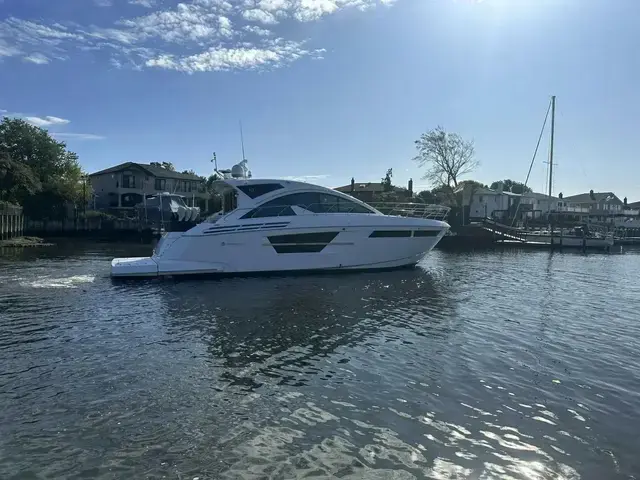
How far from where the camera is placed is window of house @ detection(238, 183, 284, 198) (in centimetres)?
1978

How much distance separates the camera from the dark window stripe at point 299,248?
19.6 meters

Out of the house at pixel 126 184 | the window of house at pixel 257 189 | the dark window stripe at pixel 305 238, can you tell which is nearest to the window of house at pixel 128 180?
the house at pixel 126 184

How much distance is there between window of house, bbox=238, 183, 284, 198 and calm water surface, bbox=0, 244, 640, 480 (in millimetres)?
6483

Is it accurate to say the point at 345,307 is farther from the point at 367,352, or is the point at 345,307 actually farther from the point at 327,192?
the point at 327,192

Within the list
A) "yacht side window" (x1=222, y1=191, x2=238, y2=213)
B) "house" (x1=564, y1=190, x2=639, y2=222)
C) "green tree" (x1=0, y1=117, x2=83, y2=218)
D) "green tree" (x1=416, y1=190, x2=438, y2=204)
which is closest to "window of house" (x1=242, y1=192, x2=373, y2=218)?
"yacht side window" (x1=222, y1=191, x2=238, y2=213)

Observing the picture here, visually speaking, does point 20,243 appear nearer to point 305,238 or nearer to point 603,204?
point 305,238

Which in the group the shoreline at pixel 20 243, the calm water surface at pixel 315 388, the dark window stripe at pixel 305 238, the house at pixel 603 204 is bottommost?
the calm water surface at pixel 315 388

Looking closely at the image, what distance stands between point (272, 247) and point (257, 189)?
2557 millimetres

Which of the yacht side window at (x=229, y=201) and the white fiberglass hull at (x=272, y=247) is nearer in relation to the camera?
the white fiberglass hull at (x=272, y=247)

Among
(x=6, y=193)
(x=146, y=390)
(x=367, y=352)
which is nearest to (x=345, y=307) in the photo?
(x=367, y=352)

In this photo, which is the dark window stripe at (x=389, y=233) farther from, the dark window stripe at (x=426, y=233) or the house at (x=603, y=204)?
the house at (x=603, y=204)

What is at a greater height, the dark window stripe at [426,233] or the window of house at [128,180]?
the window of house at [128,180]

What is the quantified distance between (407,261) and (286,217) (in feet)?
21.4

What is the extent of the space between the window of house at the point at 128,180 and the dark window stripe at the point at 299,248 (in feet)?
177
